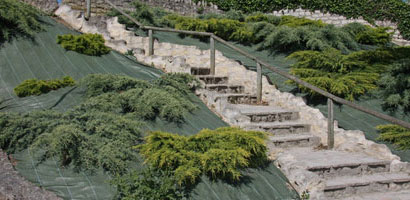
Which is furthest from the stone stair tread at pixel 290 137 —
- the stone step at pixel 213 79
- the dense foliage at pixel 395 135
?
the stone step at pixel 213 79

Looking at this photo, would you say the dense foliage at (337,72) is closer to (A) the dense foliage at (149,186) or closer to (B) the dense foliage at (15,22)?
(A) the dense foliage at (149,186)

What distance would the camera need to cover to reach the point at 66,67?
6.64m

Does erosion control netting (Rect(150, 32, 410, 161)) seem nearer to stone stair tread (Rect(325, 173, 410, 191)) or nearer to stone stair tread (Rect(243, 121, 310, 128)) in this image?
stone stair tread (Rect(325, 173, 410, 191))

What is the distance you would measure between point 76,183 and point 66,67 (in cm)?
363

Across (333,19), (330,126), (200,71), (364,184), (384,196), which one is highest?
(333,19)

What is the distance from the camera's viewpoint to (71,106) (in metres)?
5.16

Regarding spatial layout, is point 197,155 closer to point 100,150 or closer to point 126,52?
point 100,150

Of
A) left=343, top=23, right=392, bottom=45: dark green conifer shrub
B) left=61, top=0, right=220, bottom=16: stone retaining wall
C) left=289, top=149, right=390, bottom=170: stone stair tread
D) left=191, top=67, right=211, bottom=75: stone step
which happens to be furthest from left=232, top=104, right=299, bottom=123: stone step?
left=61, top=0, right=220, bottom=16: stone retaining wall

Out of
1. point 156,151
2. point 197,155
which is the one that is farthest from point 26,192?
point 197,155

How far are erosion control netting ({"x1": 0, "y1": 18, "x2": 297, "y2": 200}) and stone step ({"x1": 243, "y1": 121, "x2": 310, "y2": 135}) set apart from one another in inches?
19.4

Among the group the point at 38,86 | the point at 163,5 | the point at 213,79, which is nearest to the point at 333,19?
the point at 163,5

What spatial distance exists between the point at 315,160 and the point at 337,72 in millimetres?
2980

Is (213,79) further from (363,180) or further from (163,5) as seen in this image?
(163,5)

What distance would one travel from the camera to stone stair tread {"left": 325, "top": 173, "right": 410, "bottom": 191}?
13.6 ft
